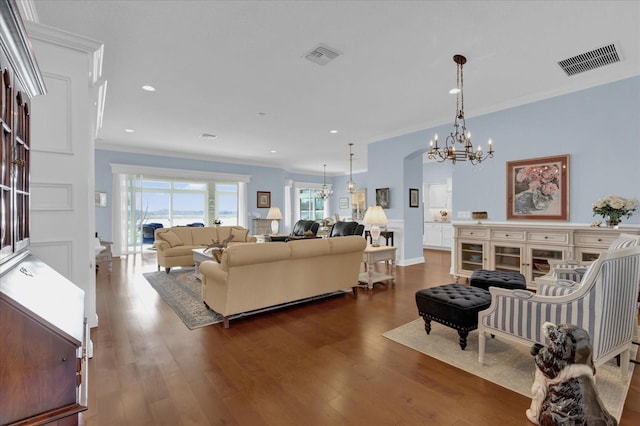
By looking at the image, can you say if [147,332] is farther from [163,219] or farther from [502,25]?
[163,219]

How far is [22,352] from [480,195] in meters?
5.64

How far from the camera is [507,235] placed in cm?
446

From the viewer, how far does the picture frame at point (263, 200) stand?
396 inches

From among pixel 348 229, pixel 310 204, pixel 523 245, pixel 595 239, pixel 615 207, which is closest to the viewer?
pixel 615 207

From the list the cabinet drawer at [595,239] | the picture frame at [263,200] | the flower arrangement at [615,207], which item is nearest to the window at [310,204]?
the picture frame at [263,200]

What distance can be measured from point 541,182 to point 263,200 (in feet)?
25.5

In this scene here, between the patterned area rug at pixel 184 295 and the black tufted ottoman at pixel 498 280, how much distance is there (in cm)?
295

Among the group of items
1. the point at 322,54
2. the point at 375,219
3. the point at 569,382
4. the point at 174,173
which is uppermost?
the point at 322,54

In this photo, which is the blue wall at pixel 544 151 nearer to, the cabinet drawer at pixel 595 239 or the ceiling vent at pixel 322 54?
the cabinet drawer at pixel 595 239

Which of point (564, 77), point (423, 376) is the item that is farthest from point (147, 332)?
point (564, 77)

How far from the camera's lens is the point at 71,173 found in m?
2.61

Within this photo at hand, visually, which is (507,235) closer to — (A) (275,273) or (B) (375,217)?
(B) (375,217)

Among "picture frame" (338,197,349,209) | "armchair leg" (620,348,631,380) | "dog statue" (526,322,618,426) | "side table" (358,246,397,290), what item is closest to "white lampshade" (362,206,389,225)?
"side table" (358,246,397,290)

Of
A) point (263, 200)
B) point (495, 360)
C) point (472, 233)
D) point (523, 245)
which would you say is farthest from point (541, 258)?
point (263, 200)
